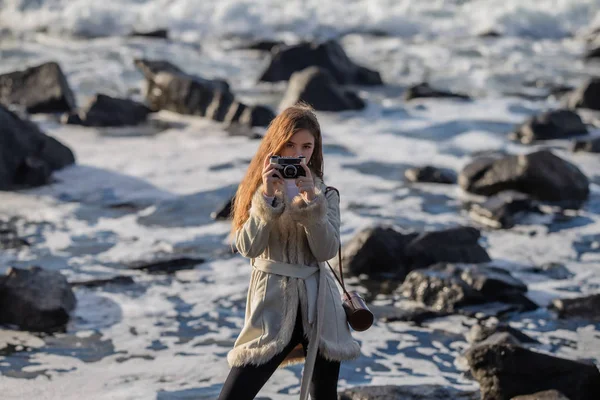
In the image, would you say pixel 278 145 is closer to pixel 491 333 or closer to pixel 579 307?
pixel 491 333

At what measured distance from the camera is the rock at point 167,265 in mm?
8820

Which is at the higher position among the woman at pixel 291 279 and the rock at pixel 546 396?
the woman at pixel 291 279

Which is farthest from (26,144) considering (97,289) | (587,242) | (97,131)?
(587,242)

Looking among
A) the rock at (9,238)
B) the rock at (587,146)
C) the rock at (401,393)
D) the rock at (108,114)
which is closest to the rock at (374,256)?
the rock at (401,393)

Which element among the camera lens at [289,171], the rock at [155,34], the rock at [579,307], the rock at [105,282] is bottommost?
the rock at [155,34]

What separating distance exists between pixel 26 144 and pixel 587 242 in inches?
250

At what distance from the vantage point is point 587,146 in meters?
13.3

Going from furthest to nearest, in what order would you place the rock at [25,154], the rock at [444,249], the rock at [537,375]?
the rock at [25,154]
the rock at [444,249]
the rock at [537,375]

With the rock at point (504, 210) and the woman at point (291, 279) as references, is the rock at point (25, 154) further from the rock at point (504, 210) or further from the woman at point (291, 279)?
the woman at point (291, 279)

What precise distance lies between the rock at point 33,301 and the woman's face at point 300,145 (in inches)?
143

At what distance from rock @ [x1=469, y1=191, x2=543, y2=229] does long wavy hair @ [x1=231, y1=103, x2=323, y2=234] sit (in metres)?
6.08

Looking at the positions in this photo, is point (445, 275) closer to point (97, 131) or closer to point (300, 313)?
point (300, 313)

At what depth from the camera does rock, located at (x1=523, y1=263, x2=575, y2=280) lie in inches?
345

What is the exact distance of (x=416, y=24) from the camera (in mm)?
25125
